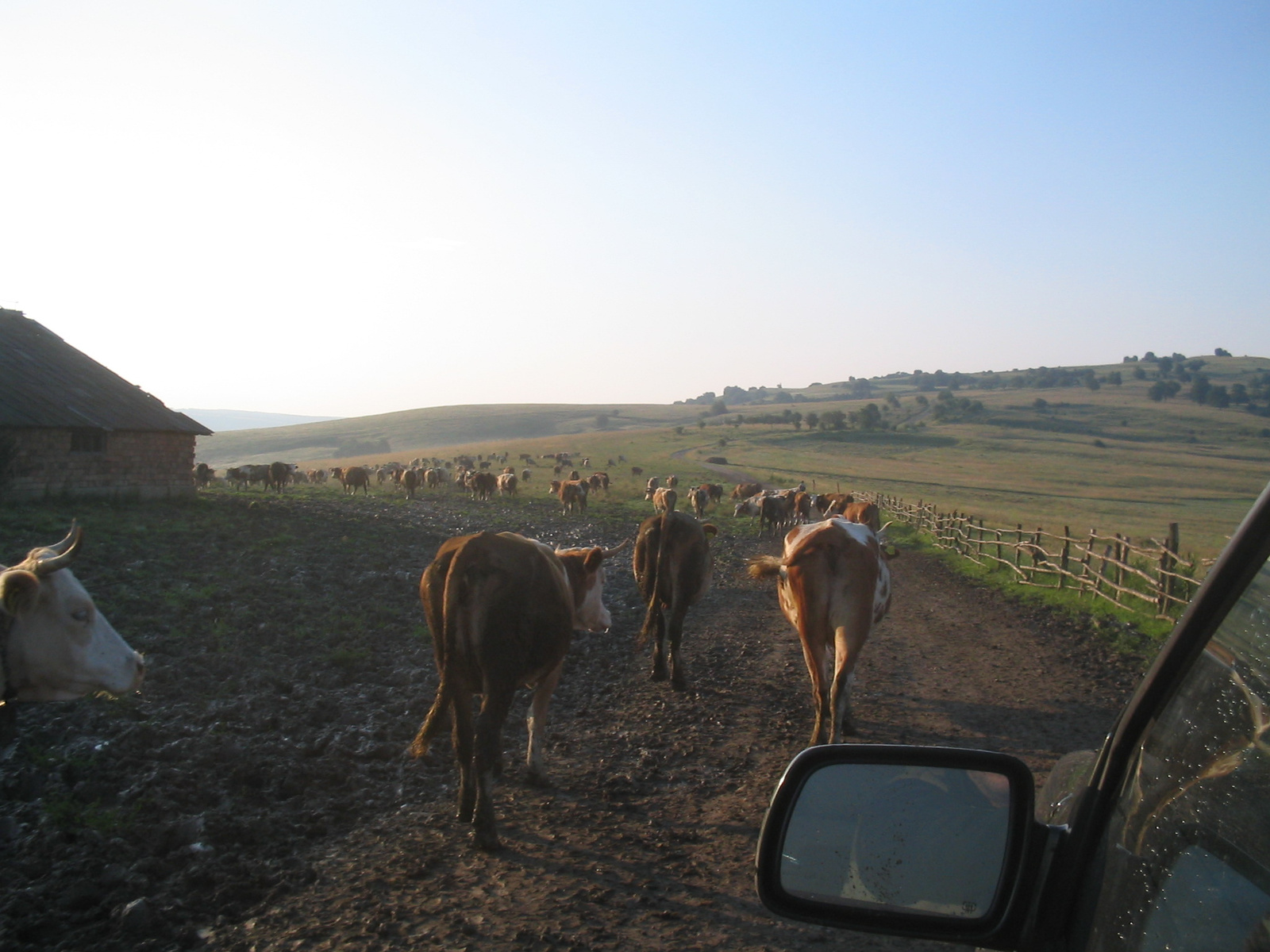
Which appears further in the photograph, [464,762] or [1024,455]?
[1024,455]

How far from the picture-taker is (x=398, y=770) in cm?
630

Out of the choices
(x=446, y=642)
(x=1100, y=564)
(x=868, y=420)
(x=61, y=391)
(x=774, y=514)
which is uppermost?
(x=61, y=391)

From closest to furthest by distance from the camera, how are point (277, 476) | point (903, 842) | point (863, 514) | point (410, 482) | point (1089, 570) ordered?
point (903, 842) < point (1089, 570) < point (863, 514) < point (277, 476) < point (410, 482)

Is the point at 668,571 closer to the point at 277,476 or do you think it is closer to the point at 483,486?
the point at 483,486

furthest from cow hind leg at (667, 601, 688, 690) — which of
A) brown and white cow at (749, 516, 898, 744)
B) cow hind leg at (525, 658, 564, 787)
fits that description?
cow hind leg at (525, 658, 564, 787)

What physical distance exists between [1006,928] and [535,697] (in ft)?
16.1

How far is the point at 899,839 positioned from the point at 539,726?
4.53 meters

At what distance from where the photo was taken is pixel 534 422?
137 m

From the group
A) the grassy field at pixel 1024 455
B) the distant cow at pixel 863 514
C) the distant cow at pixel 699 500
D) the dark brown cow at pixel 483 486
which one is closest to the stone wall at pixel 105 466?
the dark brown cow at pixel 483 486

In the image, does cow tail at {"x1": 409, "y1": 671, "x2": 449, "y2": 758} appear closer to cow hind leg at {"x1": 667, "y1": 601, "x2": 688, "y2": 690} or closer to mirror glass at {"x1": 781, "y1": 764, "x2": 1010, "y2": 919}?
cow hind leg at {"x1": 667, "y1": 601, "x2": 688, "y2": 690}

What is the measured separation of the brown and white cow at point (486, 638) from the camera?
17.1ft

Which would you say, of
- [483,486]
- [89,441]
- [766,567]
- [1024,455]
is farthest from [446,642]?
[1024,455]

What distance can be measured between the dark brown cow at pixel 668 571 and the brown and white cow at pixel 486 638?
3.07m

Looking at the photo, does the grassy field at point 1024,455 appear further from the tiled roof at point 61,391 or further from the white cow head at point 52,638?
the tiled roof at point 61,391
